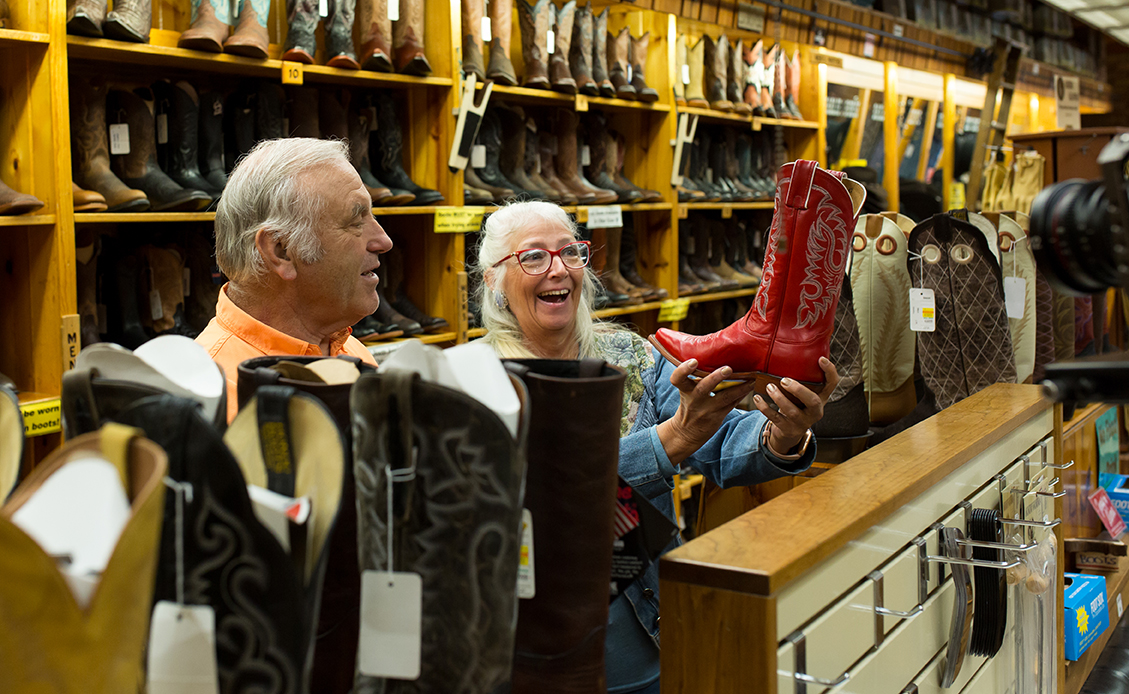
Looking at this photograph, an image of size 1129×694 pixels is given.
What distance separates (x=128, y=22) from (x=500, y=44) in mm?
1491

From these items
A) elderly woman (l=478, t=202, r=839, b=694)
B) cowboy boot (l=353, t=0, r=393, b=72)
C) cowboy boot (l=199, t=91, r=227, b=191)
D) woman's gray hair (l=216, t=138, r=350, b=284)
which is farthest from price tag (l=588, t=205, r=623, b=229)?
woman's gray hair (l=216, t=138, r=350, b=284)

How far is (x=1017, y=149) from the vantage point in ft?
16.0

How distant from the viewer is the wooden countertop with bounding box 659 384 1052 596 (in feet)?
3.47

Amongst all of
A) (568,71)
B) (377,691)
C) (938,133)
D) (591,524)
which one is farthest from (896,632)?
(938,133)

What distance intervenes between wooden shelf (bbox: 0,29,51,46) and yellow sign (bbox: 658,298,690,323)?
2.69 m

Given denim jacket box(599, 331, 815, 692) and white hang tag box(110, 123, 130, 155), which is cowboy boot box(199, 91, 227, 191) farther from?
denim jacket box(599, 331, 815, 692)

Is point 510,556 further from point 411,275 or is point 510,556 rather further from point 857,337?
point 411,275

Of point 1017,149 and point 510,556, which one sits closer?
point 510,556

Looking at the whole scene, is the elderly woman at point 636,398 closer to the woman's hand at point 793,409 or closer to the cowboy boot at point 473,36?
the woman's hand at point 793,409

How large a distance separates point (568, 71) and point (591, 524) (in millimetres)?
3253

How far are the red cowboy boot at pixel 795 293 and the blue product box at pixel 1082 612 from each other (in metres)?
1.08

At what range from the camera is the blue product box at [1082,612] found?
2299 millimetres

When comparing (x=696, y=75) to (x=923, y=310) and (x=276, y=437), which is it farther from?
(x=276, y=437)

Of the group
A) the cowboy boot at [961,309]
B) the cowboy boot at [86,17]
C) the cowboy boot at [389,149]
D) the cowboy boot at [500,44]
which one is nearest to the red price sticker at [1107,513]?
the cowboy boot at [961,309]
